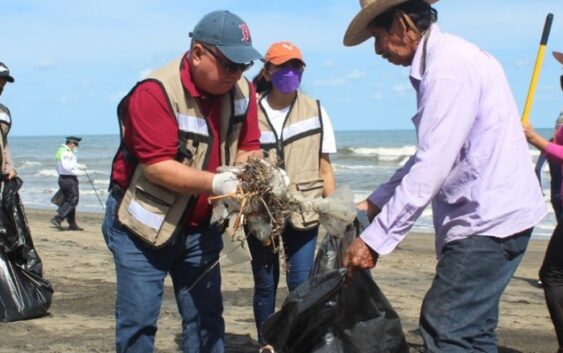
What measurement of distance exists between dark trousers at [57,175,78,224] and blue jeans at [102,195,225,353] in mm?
11112

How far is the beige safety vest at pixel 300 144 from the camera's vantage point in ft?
18.0

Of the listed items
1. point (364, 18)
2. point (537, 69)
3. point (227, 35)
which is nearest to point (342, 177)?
point (537, 69)

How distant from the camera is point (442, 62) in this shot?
3.52m

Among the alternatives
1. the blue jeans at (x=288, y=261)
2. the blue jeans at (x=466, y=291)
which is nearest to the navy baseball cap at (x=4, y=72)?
the blue jeans at (x=288, y=261)

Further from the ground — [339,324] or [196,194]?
[196,194]

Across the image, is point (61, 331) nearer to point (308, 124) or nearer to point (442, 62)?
point (308, 124)

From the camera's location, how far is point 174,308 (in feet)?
24.1

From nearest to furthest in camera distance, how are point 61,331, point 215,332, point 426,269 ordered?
point 215,332 → point 61,331 → point 426,269

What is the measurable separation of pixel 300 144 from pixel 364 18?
1.84m

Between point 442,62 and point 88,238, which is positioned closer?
point 442,62

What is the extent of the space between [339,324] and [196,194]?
2.78 feet

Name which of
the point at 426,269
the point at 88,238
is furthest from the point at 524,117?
the point at 88,238

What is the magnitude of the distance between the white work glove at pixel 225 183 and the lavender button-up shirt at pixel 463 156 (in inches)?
23.9

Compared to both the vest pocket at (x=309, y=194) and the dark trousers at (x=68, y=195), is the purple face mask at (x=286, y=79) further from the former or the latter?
the dark trousers at (x=68, y=195)
